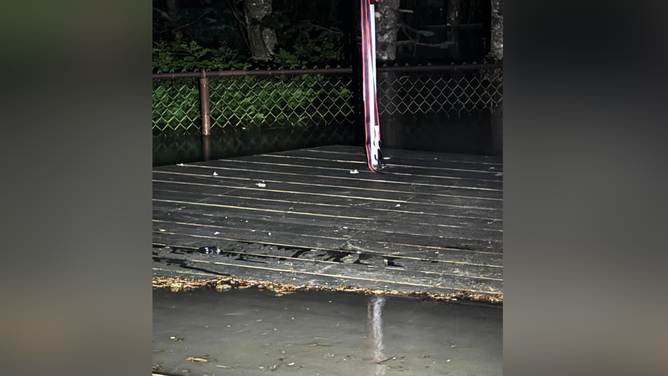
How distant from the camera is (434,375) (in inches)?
135

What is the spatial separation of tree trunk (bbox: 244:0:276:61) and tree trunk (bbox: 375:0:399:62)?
177cm

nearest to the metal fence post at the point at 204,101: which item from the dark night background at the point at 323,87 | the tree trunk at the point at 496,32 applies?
the dark night background at the point at 323,87

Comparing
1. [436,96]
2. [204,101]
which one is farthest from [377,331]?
[436,96]

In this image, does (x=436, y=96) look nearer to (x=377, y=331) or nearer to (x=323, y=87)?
(x=323, y=87)

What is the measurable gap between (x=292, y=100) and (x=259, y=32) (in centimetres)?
189

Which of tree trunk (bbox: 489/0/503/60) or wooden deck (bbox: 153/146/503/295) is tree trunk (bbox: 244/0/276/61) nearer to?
tree trunk (bbox: 489/0/503/60)

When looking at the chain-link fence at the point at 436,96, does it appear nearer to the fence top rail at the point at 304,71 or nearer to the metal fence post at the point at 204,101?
the fence top rail at the point at 304,71

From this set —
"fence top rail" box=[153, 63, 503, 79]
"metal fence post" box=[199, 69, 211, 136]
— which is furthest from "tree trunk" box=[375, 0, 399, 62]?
"metal fence post" box=[199, 69, 211, 136]

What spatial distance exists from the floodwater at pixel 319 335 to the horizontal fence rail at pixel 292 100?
626cm

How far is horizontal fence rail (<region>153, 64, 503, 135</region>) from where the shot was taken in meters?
11.4
